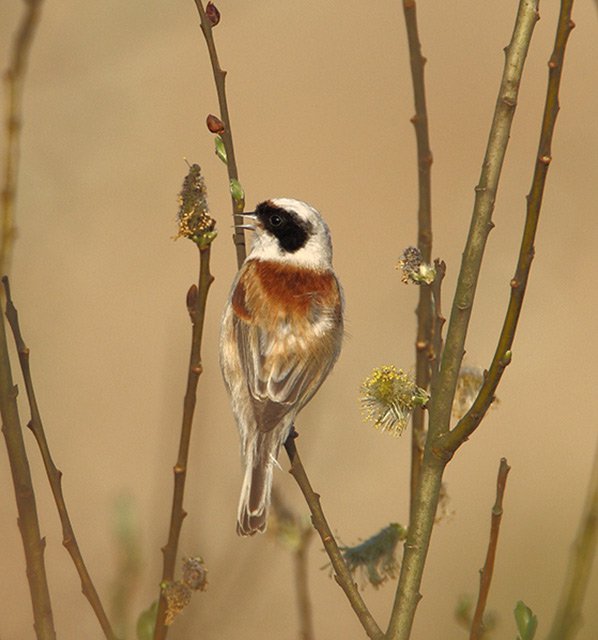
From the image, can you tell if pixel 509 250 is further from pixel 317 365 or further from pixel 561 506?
pixel 317 365

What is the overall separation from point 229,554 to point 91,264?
7.04 m

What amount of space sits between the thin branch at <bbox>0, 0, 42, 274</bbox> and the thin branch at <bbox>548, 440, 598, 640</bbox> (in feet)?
4.91

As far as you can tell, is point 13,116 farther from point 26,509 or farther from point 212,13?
point 26,509

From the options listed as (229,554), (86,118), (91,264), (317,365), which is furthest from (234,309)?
(91,264)

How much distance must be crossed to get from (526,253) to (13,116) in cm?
132

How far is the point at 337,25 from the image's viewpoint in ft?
46.7

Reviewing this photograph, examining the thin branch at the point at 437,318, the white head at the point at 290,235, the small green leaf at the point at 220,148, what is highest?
the white head at the point at 290,235

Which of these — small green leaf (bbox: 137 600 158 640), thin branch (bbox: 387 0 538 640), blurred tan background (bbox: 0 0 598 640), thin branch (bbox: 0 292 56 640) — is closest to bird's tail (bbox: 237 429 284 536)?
blurred tan background (bbox: 0 0 598 640)

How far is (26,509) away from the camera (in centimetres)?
263

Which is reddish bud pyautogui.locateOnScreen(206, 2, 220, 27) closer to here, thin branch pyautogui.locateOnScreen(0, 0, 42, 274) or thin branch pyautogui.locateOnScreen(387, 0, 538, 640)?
thin branch pyautogui.locateOnScreen(0, 0, 42, 274)

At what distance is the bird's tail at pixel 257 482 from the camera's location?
4016 mm

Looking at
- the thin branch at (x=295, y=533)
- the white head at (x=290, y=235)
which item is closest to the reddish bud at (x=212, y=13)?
the thin branch at (x=295, y=533)

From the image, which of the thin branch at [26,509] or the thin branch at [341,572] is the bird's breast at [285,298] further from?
the thin branch at [26,509]

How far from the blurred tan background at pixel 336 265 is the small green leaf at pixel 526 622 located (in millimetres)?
858
